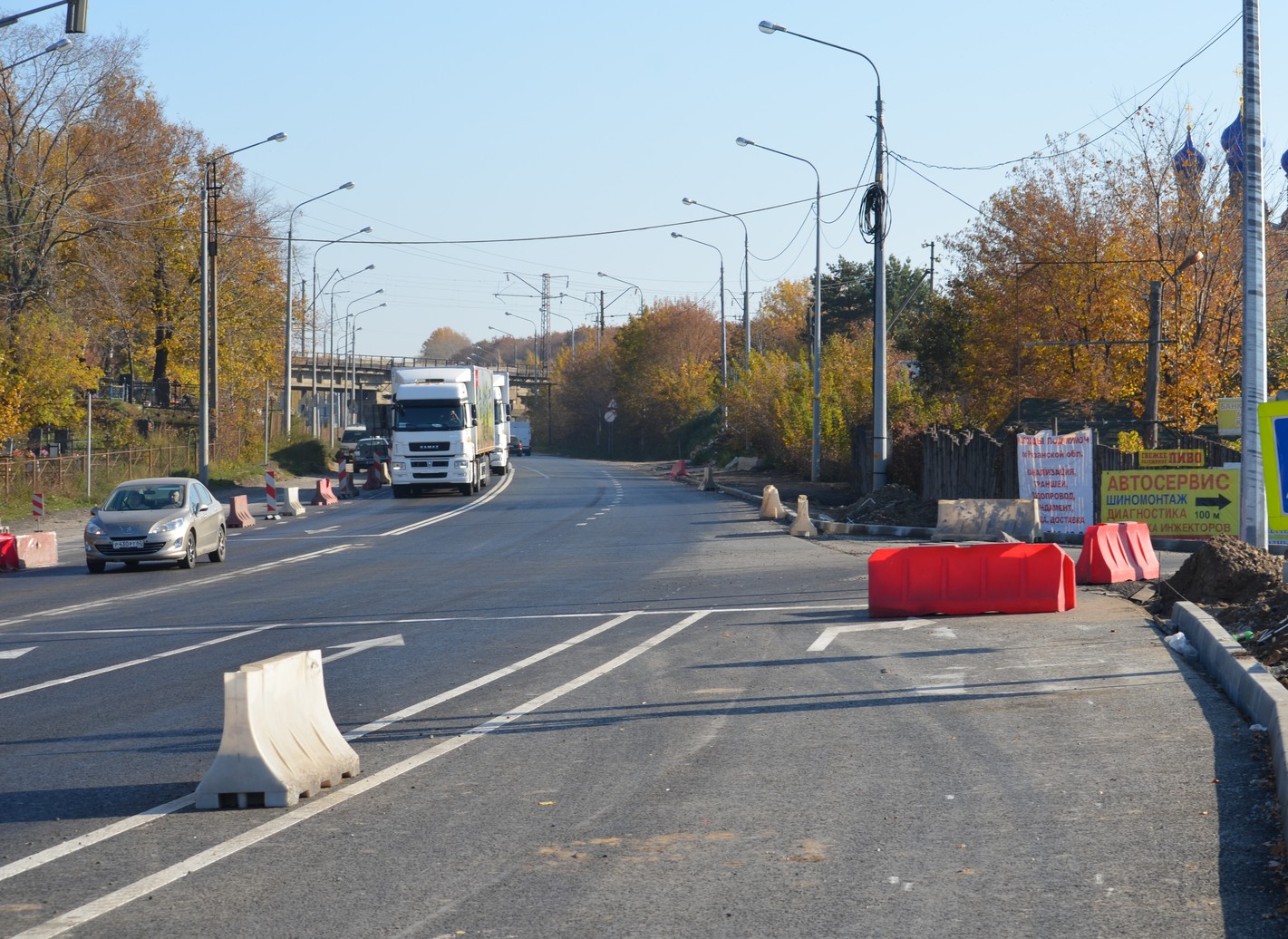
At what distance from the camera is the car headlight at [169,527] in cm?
→ 2139

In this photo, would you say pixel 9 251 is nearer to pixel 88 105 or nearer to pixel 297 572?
pixel 88 105

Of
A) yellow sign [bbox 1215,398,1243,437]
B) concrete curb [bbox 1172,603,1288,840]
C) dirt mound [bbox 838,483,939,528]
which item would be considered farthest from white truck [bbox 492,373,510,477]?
concrete curb [bbox 1172,603,1288,840]

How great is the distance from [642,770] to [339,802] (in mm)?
1627

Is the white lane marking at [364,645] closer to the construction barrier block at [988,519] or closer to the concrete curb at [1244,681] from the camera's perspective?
the concrete curb at [1244,681]

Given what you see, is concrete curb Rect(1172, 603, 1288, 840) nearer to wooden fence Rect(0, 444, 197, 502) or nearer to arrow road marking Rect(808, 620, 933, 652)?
arrow road marking Rect(808, 620, 933, 652)

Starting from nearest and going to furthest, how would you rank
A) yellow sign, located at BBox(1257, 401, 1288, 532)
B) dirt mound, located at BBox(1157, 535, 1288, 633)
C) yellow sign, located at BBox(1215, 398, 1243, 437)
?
yellow sign, located at BBox(1257, 401, 1288, 532) → dirt mound, located at BBox(1157, 535, 1288, 633) → yellow sign, located at BBox(1215, 398, 1243, 437)

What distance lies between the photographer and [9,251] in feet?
155

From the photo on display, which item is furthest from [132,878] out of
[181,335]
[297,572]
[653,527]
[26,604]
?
[181,335]

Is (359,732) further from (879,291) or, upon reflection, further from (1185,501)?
(879,291)

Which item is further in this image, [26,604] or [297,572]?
[297,572]

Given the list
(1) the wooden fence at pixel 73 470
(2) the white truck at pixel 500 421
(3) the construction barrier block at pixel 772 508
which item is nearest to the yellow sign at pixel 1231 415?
(3) the construction barrier block at pixel 772 508

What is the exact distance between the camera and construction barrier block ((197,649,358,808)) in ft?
22.0

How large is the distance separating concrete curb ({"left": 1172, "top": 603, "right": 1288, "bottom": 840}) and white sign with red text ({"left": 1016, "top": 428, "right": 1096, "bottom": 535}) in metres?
12.6

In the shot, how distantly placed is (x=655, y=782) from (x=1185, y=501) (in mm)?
17659
